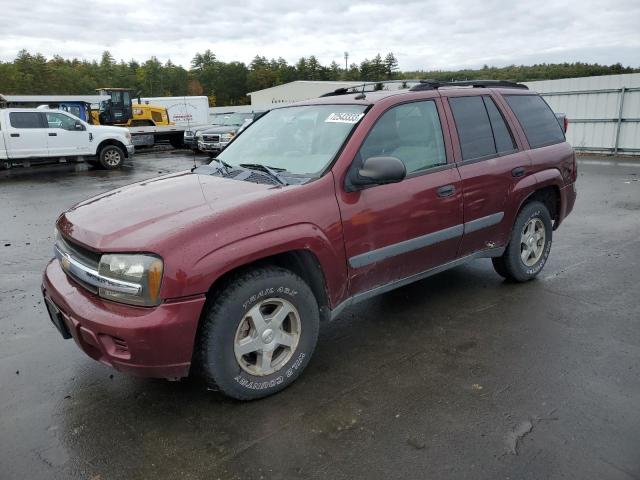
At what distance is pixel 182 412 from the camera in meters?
2.95

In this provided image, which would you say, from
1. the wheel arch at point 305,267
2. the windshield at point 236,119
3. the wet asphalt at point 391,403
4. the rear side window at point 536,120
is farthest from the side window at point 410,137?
the windshield at point 236,119

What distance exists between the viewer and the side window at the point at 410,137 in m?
3.53

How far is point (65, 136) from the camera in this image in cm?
1511

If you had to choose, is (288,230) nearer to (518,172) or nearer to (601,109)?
(518,172)

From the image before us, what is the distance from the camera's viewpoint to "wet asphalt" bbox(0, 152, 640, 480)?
8.14 ft

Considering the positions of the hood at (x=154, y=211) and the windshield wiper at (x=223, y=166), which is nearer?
the hood at (x=154, y=211)

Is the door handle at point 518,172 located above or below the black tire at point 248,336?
above

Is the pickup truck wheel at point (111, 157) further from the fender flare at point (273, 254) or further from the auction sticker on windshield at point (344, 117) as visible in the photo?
the fender flare at point (273, 254)

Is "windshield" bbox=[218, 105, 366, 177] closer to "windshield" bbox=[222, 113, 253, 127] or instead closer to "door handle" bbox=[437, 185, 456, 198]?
"door handle" bbox=[437, 185, 456, 198]

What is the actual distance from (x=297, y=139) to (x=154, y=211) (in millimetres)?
1285

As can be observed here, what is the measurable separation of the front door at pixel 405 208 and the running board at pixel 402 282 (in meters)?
0.04

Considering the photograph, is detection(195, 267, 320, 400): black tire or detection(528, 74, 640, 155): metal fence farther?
detection(528, 74, 640, 155): metal fence

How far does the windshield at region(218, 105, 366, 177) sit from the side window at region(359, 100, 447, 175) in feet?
0.61

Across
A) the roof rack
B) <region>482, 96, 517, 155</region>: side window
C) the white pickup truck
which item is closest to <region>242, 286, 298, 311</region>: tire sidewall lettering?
the roof rack
